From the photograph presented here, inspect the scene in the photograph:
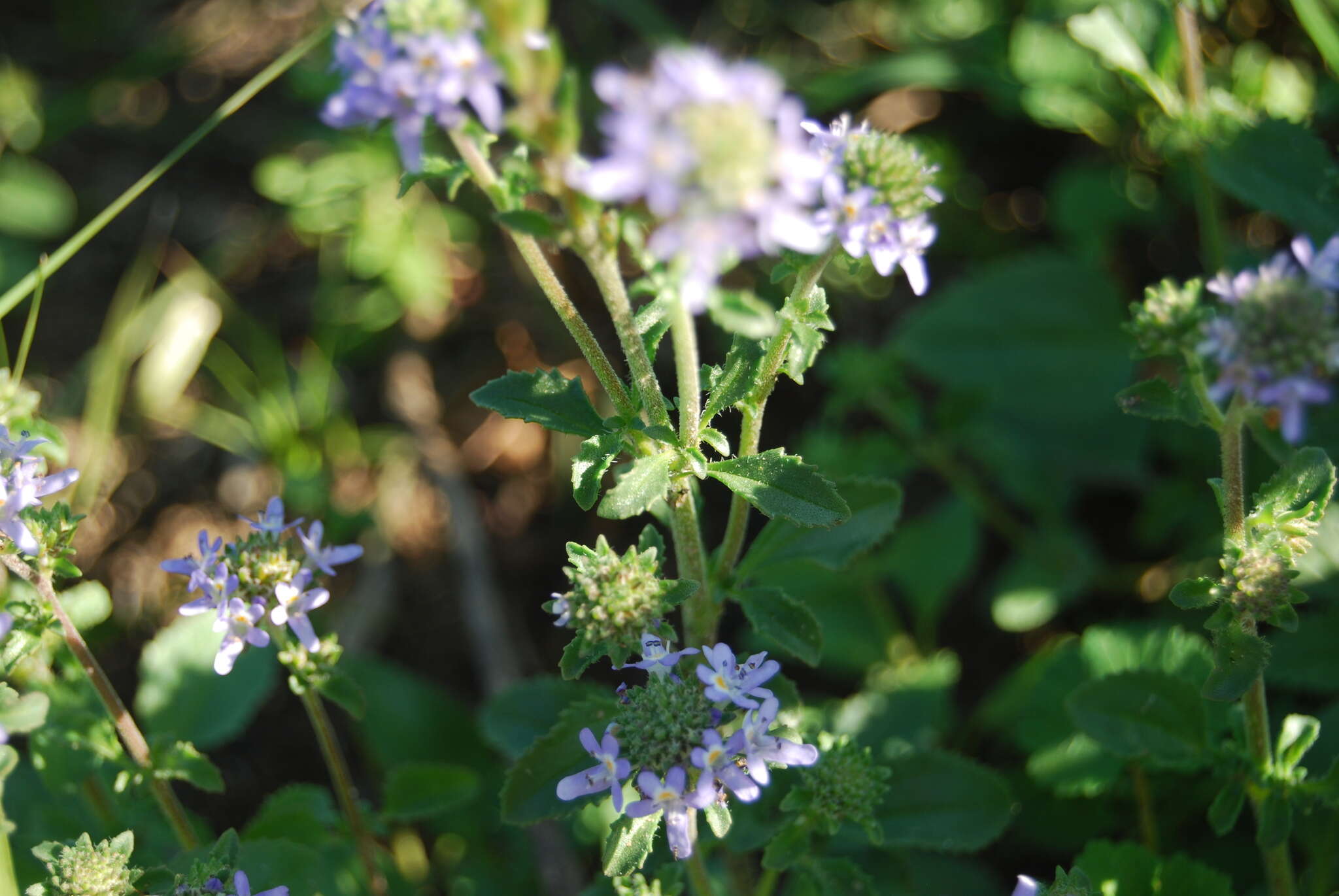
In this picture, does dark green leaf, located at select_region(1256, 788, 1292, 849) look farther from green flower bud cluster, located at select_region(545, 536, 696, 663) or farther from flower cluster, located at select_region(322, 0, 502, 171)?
flower cluster, located at select_region(322, 0, 502, 171)

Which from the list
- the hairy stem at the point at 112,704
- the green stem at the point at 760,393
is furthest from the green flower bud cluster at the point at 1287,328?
the hairy stem at the point at 112,704

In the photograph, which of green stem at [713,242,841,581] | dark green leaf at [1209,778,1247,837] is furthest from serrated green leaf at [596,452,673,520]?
dark green leaf at [1209,778,1247,837]

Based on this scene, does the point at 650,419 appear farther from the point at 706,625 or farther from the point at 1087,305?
the point at 1087,305

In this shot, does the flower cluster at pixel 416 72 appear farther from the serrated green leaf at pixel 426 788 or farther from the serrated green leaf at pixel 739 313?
the serrated green leaf at pixel 426 788

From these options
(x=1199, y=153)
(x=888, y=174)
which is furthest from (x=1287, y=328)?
(x=1199, y=153)

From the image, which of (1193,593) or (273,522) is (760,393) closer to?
(1193,593)

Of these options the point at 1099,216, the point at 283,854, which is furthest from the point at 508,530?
the point at 1099,216
